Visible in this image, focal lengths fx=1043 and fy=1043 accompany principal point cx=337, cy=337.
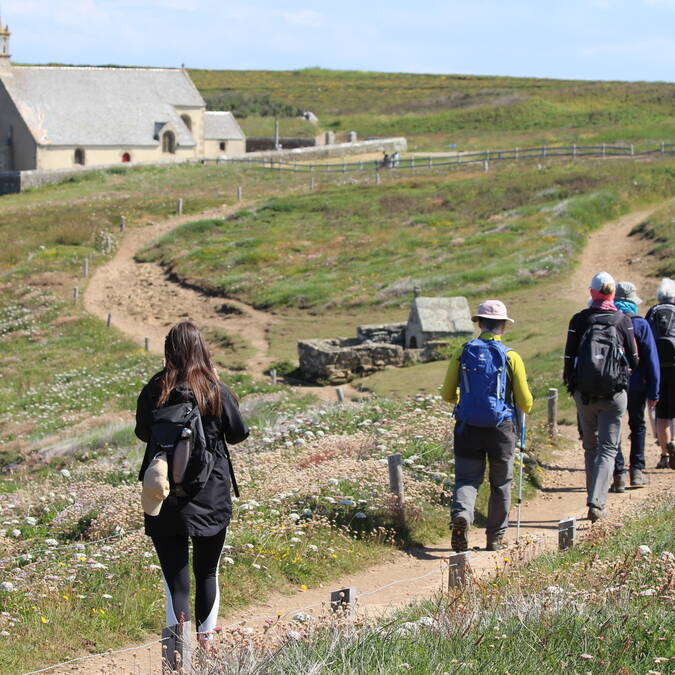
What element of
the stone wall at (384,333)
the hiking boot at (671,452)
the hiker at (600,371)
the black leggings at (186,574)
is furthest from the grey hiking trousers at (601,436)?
the stone wall at (384,333)

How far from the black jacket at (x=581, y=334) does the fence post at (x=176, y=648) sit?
539 cm

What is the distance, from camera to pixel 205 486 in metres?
6.19

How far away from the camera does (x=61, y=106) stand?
68.1 m

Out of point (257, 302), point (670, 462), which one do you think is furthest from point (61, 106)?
point (670, 462)

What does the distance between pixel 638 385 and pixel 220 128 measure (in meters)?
69.0

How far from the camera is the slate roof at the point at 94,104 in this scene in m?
66.8

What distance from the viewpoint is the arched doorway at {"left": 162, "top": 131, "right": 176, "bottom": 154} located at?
70.8 metres

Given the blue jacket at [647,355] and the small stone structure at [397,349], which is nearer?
the blue jacket at [647,355]

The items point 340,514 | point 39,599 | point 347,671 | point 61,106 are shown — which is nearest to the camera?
point 347,671

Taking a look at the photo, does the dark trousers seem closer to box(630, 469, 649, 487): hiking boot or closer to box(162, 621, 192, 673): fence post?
box(630, 469, 649, 487): hiking boot

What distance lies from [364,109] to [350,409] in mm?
101340

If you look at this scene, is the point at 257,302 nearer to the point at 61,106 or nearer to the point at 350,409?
the point at 350,409

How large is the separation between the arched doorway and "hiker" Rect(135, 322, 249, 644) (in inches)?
2624

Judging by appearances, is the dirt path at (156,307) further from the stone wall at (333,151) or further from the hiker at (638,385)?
the stone wall at (333,151)
